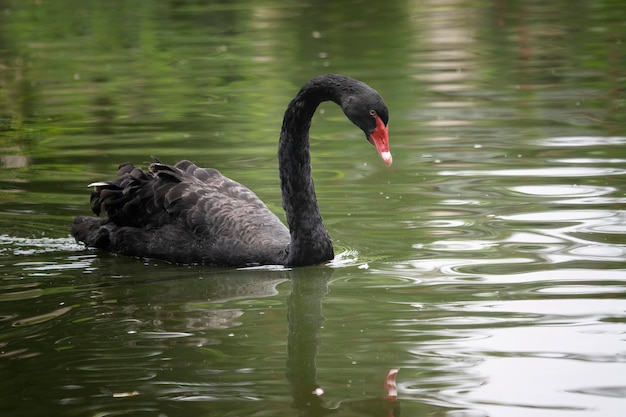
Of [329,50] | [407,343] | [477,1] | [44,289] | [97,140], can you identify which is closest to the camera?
[407,343]

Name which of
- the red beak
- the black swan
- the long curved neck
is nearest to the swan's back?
the black swan

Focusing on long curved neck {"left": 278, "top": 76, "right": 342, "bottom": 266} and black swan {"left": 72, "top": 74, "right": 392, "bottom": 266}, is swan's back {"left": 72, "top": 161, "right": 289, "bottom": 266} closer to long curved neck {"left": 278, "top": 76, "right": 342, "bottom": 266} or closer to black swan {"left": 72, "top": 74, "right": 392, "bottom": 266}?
black swan {"left": 72, "top": 74, "right": 392, "bottom": 266}

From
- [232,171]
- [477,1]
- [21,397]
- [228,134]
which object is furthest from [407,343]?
[477,1]

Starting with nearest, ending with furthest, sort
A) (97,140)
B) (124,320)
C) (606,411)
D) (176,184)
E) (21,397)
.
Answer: (606,411), (21,397), (124,320), (176,184), (97,140)

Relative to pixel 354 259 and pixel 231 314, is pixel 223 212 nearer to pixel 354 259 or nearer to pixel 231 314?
pixel 354 259

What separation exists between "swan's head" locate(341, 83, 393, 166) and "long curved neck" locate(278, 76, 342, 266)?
229 millimetres

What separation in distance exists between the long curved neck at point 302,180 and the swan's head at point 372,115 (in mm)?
229

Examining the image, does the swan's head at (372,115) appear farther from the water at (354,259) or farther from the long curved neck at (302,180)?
the water at (354,259)

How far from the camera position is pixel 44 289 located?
19.9ft

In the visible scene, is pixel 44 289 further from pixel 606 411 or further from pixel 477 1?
pixel 477 1

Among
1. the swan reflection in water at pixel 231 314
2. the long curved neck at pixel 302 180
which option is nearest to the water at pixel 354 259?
the swan reflection in water at pixel 231 314

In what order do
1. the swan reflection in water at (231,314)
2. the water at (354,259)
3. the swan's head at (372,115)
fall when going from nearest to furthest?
the swan reflection in water at (231,314)
the water at (354,259)
the swan's head at (372,115)

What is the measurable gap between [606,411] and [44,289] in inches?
122

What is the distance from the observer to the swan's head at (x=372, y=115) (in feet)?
19.2
